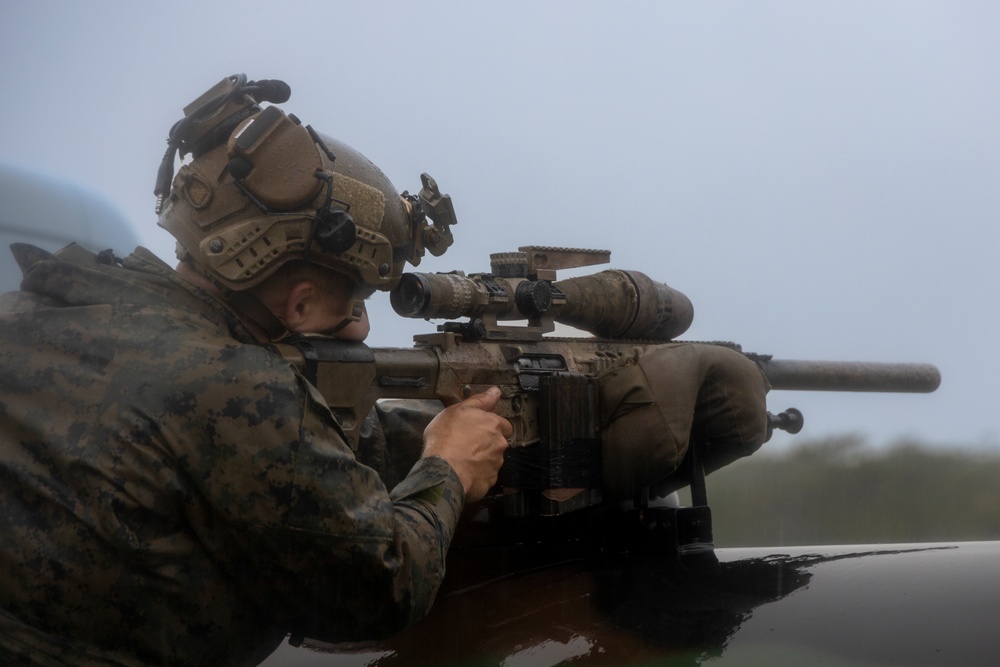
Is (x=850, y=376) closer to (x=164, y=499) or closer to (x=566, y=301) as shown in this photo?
(x=566, y=301)

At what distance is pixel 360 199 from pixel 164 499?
92cm

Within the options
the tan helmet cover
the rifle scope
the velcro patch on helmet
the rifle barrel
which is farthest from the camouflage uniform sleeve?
the rifle barrel

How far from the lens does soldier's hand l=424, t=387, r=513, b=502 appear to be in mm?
2875

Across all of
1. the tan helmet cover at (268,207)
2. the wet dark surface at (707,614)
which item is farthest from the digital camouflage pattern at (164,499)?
the wet dark surface at (707,614)

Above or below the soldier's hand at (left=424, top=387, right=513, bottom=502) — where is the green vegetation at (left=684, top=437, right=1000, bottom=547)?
below

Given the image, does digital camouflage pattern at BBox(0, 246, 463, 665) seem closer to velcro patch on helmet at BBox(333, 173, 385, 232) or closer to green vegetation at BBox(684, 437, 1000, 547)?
velcro patch on helmet at BBox(333, 173, 385, 232)

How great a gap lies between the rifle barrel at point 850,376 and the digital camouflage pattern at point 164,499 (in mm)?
3085

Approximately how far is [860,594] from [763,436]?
0.83m

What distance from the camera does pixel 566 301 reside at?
13.4 feet

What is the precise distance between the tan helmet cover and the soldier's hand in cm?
50

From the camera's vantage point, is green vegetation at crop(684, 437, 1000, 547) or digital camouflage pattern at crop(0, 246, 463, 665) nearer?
digital camouflage pattern at crop(0, 246, 463, 665)

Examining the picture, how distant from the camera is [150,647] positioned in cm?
223

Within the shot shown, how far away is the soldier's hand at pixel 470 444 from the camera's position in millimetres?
2875

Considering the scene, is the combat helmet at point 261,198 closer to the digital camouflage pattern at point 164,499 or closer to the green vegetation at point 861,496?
the digital camouflage pattern at point 164,499
